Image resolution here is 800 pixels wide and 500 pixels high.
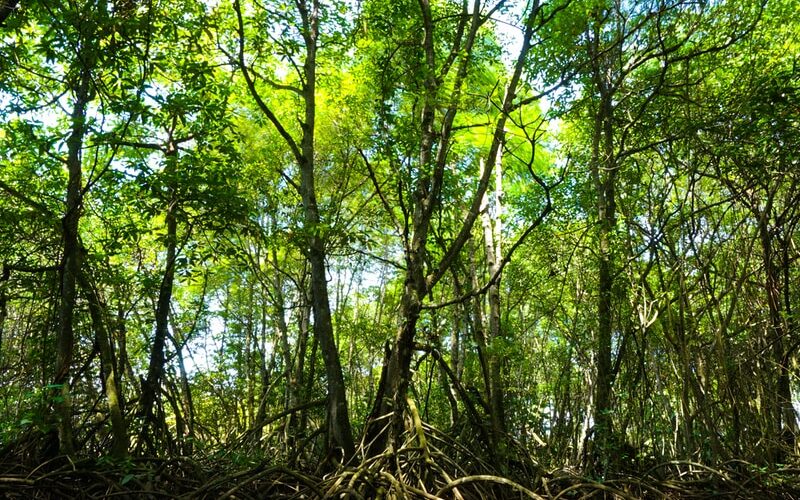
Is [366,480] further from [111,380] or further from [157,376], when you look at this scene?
[157,376]

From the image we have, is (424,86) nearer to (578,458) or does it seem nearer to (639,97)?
(639,97)

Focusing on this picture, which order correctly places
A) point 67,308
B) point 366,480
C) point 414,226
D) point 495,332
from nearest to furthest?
1. point 366,480
2. point 67,308
3. point 414,226
4. point 495,332

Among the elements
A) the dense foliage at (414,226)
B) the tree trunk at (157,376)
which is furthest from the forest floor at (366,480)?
the tree trunk at (157,376)

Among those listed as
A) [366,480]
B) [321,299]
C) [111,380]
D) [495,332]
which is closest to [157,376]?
[111,380]

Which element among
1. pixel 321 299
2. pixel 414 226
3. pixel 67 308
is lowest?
pixel 67 308

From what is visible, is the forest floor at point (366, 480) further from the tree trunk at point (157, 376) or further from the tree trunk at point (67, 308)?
the tree trunk at point (157, 376)

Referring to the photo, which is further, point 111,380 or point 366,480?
point 111,380

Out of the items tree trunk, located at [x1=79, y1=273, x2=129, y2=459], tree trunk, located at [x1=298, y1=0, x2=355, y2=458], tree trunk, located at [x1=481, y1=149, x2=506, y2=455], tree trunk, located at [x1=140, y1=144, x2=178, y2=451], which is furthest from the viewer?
tree trunk, located at [x1=481, y1=149, x2=506, y2=455]

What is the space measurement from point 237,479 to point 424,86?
11.6ft

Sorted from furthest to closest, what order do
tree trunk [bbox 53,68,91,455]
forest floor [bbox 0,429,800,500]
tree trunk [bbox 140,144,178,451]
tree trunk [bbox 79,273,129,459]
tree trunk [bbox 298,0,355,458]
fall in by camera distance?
tree trunk [bbox 140,144,178,451], tree trunk [bbox 298,0,355,458], tree trunk [bbox 79,273,129,459], tree trunk [bbox 53,68,91,455], forest floor [bbox 0,429,800,500]

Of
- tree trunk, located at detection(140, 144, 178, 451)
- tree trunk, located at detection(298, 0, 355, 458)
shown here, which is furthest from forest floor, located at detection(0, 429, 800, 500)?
tree trunk, located at detection(140, 144, 178, 451)

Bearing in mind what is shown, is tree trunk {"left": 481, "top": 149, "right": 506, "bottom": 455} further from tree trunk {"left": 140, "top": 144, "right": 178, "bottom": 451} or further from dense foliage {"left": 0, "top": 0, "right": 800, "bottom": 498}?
tree trunk {"left": 140, "top": 144, "right": 178, "bottom": 451}

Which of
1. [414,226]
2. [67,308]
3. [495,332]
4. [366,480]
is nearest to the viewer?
[366,480]

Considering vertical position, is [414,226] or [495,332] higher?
[414,226]
